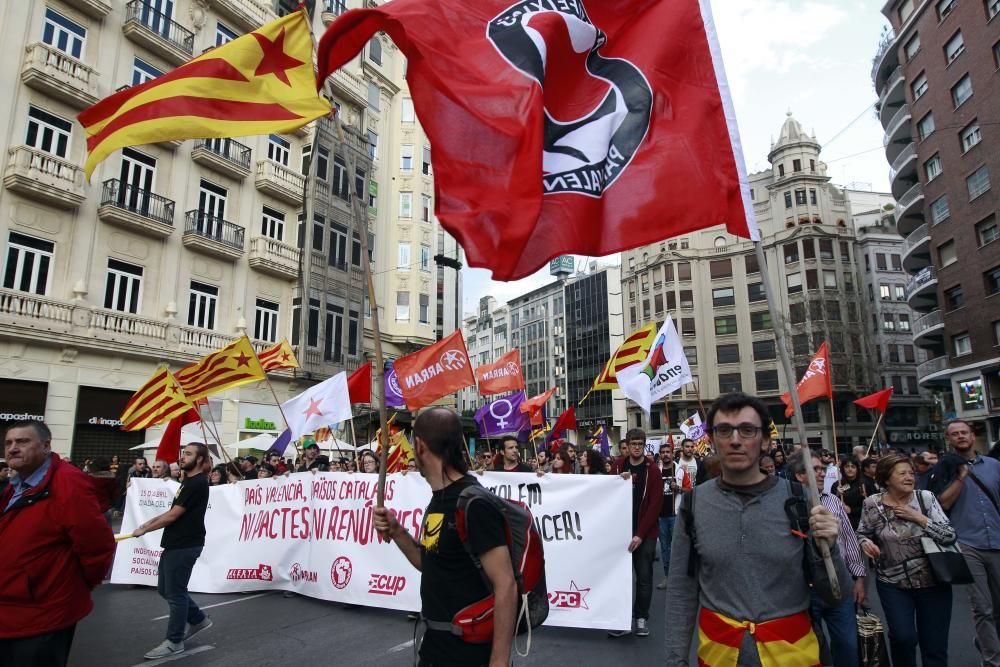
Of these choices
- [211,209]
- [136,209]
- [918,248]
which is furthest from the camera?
[918,248]

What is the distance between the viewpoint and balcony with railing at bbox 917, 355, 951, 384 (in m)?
34.7

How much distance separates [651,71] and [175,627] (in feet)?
21.0

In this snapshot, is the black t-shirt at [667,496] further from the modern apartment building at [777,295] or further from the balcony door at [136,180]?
the modern apartment building at [777,295]

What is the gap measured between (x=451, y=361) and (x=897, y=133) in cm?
4220

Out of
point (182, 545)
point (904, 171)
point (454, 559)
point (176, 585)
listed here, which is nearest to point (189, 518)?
point (182, 545)

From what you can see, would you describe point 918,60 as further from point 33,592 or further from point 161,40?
point 33,592

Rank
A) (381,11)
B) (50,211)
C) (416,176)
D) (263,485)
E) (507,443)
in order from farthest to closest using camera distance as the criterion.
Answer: (416,176) < (50,211) < (263,485) < (507,443) < (381,11)

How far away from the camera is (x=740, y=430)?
8.76 ft

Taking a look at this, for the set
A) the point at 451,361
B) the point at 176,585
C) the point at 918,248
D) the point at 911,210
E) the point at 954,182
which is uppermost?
the point at 911,210

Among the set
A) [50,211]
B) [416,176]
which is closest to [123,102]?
[50,211]

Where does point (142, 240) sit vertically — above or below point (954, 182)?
below

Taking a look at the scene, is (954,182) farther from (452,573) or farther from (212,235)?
(452,573)

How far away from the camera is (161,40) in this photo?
839 inches

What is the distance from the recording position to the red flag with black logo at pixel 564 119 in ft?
11.8
